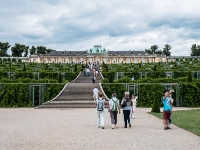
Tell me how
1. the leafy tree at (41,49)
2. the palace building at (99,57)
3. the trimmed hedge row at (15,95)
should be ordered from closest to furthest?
the trimmed hedge row at (15,95) → the palace building at (99,57) → the leafy tree at (41,49)

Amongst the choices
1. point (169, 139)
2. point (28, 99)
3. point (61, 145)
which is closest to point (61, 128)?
point (61, 145)

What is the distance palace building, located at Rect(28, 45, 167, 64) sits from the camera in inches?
4606

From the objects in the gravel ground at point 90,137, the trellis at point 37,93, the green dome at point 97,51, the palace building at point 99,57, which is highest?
the green dome at point 97,51

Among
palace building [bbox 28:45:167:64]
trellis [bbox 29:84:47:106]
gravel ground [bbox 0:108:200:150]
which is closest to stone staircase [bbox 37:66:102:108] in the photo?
trellis [bbox 29:84:47:106]

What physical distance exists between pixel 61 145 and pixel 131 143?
79.1 inches

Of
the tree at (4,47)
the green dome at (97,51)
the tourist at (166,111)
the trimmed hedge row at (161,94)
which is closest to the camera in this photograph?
the tourist at (166,111)

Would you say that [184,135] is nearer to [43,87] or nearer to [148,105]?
[148,105]

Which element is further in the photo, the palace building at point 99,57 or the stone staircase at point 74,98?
the palace building at point 99,57

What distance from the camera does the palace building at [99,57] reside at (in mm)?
117000

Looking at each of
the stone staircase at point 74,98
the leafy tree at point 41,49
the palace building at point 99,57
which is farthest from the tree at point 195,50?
the stone staircase at point 74,98

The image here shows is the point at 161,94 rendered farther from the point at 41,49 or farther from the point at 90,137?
the point at 41,49

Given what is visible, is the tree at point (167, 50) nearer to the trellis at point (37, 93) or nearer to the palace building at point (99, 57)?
the palace building at point (99, 57)

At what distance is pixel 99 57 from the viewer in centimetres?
11819

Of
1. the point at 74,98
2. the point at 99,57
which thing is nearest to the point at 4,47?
the point at 99,57
